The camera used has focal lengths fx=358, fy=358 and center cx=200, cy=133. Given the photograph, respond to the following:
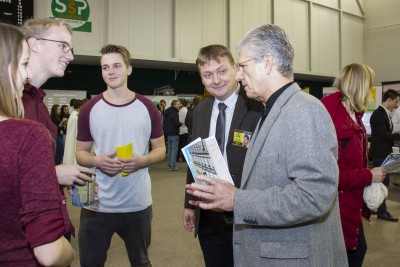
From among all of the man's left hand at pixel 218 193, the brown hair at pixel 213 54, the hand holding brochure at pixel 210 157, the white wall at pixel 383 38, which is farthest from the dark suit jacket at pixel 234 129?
the white wall at pixel 383 38

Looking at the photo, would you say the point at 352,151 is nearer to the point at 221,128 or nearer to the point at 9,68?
the point at 221,128

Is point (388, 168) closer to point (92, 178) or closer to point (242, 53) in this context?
point (242, 53)

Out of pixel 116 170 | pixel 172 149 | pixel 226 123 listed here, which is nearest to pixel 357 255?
pixel 226 123

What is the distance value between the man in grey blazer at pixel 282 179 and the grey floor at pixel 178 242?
219 centimetres

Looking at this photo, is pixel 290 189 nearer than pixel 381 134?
Yes

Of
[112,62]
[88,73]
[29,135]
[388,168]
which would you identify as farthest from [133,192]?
[88,73]

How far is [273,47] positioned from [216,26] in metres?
10.4

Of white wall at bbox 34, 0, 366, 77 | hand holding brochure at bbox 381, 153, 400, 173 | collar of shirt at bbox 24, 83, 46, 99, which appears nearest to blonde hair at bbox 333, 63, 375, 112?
hand holding brochure at bbox 381, 153, 400, 173

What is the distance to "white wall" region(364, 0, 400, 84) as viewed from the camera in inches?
525

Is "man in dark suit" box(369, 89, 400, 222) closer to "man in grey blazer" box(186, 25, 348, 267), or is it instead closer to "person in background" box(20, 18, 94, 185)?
"man in grey blazer" box(186, 25, 348, 267)

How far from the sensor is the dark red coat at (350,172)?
1.98 meters

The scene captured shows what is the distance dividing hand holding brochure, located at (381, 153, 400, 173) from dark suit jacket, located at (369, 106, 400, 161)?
316 centimetres

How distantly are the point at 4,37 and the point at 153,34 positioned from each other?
9628mm

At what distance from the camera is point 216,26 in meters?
11.3
